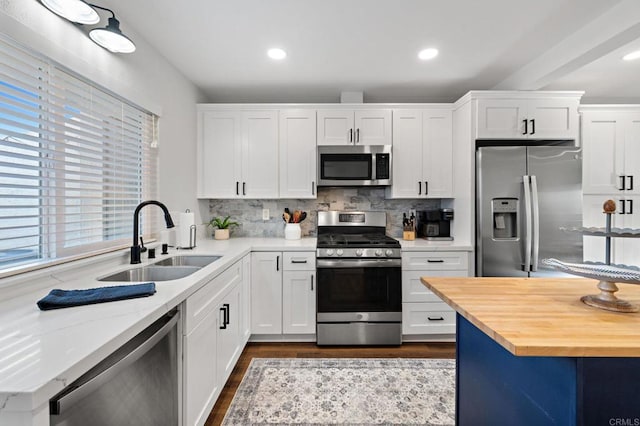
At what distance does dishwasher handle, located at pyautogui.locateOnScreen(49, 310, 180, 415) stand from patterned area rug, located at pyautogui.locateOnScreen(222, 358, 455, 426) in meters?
0.97

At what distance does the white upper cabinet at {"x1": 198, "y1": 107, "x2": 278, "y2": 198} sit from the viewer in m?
3.16

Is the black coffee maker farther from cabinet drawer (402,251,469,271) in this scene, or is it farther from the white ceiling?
the white ceiling

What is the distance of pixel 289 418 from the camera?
1837 mm

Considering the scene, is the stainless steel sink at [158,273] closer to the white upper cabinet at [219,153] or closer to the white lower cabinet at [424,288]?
the white upper cabinet at [219,153]

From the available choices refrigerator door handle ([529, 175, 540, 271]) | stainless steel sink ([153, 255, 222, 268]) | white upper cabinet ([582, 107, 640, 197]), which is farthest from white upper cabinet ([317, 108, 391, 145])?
white upper cabinet ([582, 107, 640, 197])

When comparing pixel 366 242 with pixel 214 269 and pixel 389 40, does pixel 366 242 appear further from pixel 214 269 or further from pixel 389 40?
pixel 389 40

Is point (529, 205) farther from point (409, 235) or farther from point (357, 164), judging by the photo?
point (357, 164)

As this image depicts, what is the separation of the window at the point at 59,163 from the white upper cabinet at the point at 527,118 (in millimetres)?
2954

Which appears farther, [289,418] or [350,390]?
[350,390]

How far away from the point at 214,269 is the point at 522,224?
2590 millimetres

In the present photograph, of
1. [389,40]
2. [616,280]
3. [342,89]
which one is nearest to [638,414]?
[616,280]

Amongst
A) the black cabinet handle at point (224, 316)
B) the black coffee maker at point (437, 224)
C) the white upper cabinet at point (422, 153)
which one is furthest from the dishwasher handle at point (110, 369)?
the black coffee maker at point (437, 224)

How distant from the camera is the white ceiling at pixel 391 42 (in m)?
1.89

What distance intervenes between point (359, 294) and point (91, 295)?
2062 millimetres
